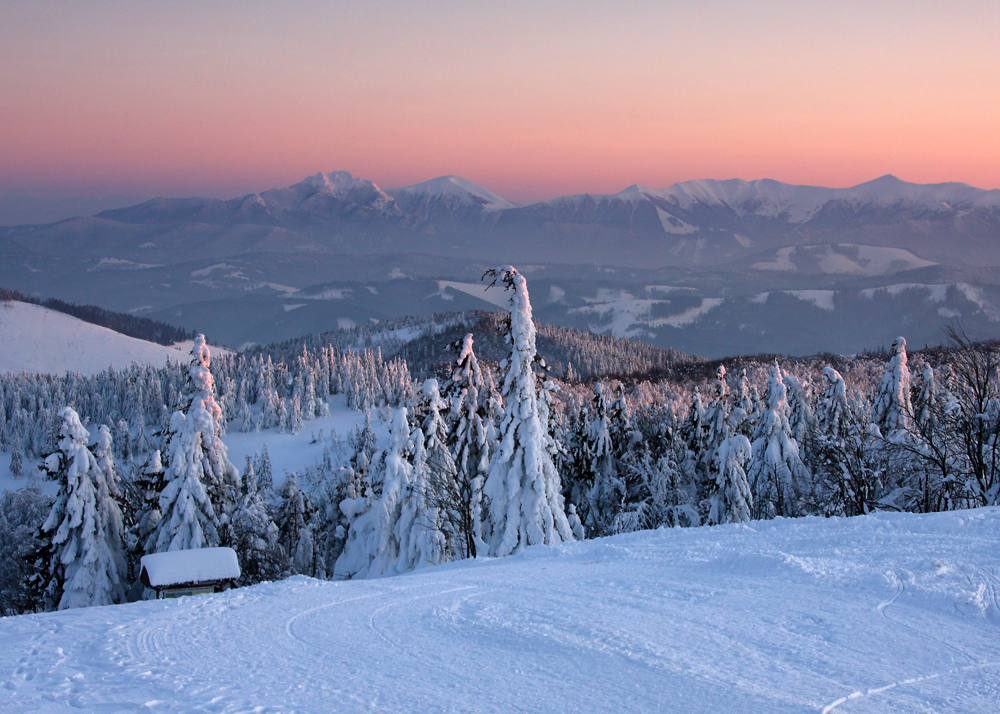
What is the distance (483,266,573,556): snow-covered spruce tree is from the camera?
21.5 metres

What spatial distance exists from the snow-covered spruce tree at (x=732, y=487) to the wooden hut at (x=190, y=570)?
798 inches

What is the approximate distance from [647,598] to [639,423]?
4624 centimetres

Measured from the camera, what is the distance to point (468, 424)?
2639 centimetres

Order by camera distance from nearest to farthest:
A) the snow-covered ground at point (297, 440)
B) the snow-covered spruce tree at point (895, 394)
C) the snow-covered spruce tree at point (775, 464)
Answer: the snow-covered spruce tree at point (775, 464)
the snow-covered spruce tree at point (895, 394)
the snow-covered ground at point (297, 440)

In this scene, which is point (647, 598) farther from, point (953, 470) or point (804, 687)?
point (953, 470)

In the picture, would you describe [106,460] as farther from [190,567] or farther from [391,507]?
[391,507]

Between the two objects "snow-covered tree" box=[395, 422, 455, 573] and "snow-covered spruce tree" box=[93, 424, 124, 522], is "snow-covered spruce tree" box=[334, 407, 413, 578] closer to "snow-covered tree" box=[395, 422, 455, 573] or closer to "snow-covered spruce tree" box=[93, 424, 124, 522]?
"snow-covered tree" box=[395, 422, 455, 573]

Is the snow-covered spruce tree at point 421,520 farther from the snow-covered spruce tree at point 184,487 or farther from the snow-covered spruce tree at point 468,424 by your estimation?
the snow-covered spruce tree at point 184,487

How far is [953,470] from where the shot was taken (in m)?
21.3

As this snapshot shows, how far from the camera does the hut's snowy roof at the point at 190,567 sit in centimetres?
2333

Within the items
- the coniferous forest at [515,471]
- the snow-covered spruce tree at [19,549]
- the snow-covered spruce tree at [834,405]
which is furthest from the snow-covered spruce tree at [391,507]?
the snow-covered spruce tree at [834,405]

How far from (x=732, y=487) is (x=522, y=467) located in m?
13.6

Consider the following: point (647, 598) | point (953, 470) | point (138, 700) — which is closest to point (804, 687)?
point (647, 598)

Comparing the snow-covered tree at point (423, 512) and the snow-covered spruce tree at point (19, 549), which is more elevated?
the snow-covered tree at point (423, 512)
